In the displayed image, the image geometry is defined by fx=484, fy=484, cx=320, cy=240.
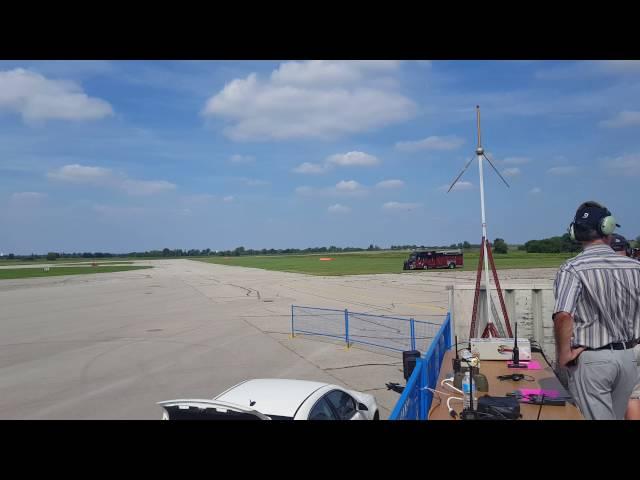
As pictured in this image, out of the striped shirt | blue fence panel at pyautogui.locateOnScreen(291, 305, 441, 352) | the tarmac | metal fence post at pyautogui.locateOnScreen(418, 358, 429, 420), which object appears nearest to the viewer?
the striped shirt

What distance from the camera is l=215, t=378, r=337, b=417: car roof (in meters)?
5.17

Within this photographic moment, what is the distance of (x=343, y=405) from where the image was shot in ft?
19.8

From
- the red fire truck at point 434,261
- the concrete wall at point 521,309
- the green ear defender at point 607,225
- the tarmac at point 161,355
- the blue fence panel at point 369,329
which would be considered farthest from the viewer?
the red fire truck at point 434,261

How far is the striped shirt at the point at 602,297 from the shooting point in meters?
2.83

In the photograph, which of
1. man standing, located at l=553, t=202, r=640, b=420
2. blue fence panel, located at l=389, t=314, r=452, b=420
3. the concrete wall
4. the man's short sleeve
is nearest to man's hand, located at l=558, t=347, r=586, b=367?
man standing, located at l=553, t=202, r=640, b=420

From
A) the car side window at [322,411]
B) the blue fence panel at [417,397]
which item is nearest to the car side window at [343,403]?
the car side window at [322,411]

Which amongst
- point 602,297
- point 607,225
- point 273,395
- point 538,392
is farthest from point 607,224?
point 273,395

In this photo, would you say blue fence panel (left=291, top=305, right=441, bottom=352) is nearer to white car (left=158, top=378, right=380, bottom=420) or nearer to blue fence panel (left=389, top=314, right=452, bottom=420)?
white car (left=158, top=378, right=380, bottom=420)

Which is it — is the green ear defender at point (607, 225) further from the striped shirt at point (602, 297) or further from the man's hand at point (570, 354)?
the man's hand at point (570, 354)
